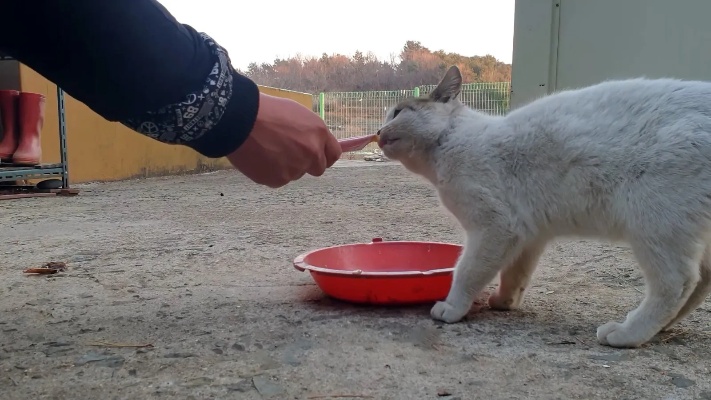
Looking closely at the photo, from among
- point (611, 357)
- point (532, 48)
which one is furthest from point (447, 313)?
point (532, 48)

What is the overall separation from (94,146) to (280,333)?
21.3 feet

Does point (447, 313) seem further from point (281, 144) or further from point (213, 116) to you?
point (213, 116)

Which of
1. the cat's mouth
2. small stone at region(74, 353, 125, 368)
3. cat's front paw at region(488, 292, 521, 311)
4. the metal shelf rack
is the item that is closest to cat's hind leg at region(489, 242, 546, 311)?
cat's front paw at region(488, 292, 521, 311)

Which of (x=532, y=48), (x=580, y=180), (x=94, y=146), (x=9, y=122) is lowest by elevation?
(x=94, y=146)

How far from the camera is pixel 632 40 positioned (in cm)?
338

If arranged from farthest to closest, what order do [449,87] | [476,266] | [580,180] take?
1. [449,87]
2. [476,266]
3. [580,180]

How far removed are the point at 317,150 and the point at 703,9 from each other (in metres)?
2.45

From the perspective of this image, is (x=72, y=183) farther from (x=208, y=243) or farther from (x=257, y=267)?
(x=257, y=267)

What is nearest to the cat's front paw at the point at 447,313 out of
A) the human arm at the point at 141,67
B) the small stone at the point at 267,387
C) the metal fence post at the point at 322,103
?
the small stone at the point at 267,387

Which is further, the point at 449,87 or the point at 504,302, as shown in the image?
the point at 449,87

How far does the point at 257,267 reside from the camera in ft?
8.84

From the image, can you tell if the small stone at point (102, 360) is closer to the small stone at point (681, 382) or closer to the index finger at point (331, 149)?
the index finger at point (331, 149)

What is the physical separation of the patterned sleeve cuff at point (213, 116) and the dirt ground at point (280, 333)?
20.8 inches

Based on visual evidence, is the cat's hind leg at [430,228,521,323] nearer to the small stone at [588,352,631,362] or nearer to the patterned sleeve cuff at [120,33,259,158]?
the small stone at [588,352,631,362]
